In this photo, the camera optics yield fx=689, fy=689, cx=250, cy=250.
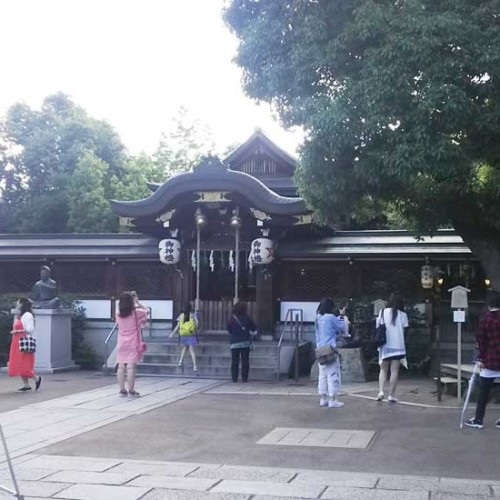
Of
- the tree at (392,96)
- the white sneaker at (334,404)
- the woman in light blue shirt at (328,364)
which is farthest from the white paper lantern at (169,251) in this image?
the white sneaker at (334,404)

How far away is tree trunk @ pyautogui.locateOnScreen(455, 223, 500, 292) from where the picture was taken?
11.7 m

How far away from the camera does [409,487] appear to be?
20.1 ft

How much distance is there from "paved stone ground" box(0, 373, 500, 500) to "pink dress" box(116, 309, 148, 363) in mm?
757

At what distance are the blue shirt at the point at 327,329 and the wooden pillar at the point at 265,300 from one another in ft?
22.6

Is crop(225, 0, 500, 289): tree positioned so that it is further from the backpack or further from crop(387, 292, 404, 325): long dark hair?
the backpack

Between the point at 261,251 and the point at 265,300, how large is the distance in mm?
1486

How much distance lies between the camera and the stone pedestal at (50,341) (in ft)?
54.6

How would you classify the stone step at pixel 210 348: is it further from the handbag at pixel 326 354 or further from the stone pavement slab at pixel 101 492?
the stone pavement slab at pixel 101 492

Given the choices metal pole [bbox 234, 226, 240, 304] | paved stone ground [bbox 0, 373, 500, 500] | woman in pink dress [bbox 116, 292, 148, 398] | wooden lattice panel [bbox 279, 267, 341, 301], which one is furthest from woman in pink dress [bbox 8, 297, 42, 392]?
wooden lattice panel [bbox 279, 267, 341, 301]

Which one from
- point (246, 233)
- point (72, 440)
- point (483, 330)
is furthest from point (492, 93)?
point (246, 233)

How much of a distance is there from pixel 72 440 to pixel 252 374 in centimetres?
764

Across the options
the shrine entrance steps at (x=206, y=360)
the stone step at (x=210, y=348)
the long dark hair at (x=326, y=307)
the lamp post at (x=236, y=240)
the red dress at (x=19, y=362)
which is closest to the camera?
the long dark hair at (x=326, y=307)

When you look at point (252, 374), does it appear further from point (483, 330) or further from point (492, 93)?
point (492, 93)

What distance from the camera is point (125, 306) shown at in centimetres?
1205
